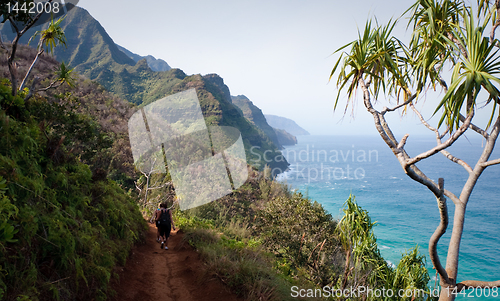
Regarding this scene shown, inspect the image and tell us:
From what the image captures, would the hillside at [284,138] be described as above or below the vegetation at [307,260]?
above

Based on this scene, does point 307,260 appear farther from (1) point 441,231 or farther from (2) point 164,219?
(1) point 441,231

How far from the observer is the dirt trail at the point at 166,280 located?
3.95 metres

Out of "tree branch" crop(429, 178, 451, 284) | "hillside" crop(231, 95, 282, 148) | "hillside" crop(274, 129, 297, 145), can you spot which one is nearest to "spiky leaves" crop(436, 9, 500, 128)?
"tree branch" crop(429, 178, 451, 284)

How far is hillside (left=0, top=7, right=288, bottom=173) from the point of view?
176 ft

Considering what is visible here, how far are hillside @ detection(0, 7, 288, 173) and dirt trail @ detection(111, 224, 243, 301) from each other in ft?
130

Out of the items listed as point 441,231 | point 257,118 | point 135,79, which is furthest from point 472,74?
point 257,118

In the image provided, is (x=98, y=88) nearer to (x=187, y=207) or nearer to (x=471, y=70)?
(x=187, y=207)

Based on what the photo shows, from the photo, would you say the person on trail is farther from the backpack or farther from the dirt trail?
the dirt trail

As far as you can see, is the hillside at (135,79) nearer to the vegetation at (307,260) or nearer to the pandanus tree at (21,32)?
the vegetation at (307,260)

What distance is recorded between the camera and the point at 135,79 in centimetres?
6172

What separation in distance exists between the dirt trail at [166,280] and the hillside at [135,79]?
39.8 metres

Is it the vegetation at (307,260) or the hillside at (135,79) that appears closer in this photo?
the vegetation at (307,260)

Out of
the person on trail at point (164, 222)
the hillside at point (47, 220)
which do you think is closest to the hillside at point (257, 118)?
the person on trail at point (164, 222)

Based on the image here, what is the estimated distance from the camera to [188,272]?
15.8 ft
